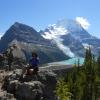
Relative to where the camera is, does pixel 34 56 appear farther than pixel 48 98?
Yes

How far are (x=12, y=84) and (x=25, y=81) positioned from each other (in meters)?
1.42

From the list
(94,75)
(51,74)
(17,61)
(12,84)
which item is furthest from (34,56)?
(17,61)

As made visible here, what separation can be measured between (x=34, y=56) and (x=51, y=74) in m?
2.40

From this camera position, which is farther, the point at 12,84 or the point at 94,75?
the point at 94,75

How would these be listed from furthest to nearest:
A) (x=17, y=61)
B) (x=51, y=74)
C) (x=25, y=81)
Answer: (x=17, y=61), (x=51, y=74), (x=25, y=81)

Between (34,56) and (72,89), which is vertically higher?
(34,56)

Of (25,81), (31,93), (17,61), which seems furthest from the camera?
(17,61)

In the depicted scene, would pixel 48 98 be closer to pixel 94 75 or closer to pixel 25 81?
Result: pixel 25 81

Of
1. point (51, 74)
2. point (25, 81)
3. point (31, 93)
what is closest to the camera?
point (31, 93)

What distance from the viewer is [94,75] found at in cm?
7488

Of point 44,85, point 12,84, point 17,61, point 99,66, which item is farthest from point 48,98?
point 99,66

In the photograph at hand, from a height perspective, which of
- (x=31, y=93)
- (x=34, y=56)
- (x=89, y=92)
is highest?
(x=34, y=56)

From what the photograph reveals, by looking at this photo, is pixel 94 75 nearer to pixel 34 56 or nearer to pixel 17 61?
pixel 17 61

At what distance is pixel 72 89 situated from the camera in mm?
75688
